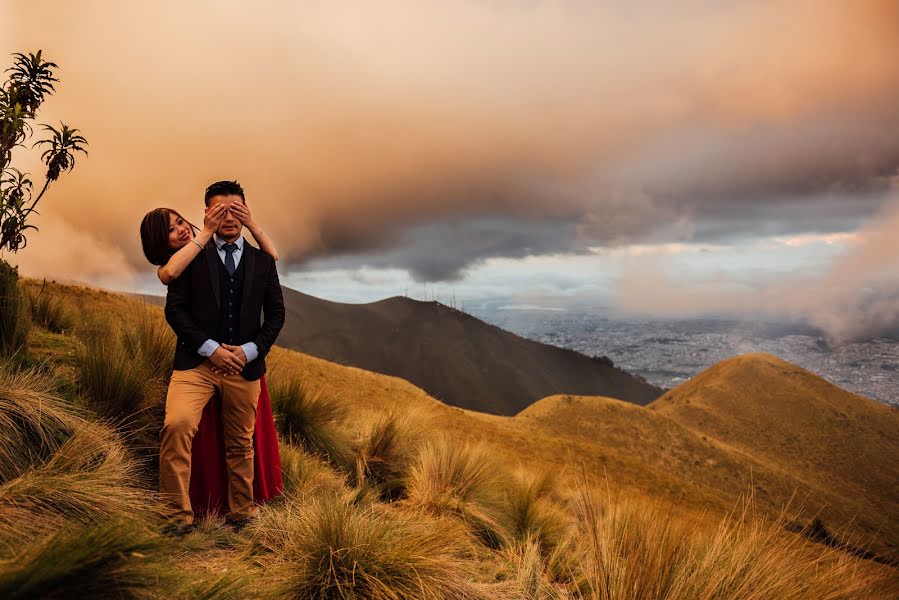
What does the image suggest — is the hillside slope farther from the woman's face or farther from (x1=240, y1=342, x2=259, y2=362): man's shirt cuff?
the woman's face

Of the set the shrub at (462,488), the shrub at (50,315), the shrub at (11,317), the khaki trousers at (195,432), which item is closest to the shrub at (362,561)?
the khaki trousers at (195,432)

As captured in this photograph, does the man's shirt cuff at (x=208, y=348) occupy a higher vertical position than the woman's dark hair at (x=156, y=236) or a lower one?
lower

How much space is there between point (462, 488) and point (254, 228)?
421 cm

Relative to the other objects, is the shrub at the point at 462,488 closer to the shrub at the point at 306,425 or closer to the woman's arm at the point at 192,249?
the shrub at the point at 306,425

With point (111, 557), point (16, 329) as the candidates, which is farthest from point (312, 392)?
point (111, 557)

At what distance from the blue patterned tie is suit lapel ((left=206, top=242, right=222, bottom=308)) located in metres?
0.07

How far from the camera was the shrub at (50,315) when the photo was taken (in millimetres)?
7949

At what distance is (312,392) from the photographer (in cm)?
770

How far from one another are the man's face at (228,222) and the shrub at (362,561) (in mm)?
2249

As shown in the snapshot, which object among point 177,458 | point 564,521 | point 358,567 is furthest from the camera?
point 564,521

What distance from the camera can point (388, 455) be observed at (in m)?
6.51

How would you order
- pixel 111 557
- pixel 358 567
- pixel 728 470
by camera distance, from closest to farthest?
pixel 111 557
pixel 358 567
pixel 728 470

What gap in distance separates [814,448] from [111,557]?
320 feet

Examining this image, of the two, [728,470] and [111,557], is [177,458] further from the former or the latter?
[728,470]
